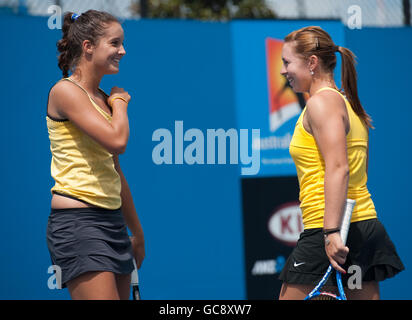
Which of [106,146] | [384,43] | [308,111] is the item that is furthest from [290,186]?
[106,146]

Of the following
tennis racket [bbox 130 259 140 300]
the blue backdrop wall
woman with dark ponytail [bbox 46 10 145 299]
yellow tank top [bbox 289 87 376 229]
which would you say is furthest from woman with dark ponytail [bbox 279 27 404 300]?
the blue backdrop wall

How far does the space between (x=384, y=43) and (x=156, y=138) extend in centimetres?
220

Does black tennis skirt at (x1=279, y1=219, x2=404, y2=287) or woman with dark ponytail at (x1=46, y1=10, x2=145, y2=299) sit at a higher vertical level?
woman with dark ponytail at (x1=46, y1=10, x2=145, y2=299)

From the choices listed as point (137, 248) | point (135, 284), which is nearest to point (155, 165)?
point (137, 248)

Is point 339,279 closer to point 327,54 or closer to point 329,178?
point 329,178

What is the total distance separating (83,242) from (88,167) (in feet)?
0.95

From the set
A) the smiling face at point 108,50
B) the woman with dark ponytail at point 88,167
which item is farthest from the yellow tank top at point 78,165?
the smiling face at point 108,50

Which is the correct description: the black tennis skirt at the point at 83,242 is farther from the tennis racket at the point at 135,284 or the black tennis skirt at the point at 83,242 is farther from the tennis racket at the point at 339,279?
the tennis racket at the point at 339,279

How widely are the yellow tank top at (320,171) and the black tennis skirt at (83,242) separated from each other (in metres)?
0.81

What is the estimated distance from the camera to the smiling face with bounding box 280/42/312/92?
2574 mm

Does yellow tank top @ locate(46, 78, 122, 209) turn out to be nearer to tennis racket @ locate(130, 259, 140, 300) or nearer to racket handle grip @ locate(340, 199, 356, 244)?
tennis racket @ locate(130, 259, 140, 300)

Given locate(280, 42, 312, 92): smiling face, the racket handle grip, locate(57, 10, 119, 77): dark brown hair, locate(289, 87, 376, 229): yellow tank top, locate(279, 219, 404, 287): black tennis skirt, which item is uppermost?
locate(57, 10, 119, 77): dark brown hair

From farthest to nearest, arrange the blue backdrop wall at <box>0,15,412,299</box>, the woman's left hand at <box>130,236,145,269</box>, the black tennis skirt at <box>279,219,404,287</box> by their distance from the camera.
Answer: the blue backdrop wall at <box>0,15,412,299</box>, the woman's left hand at <box>130,236,145,269</box>, the black tennis skirt at <box>279,219,404,287</box>

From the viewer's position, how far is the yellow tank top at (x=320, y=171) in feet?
8.09
